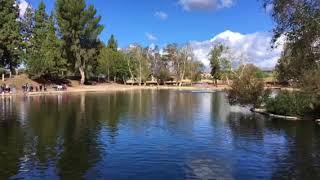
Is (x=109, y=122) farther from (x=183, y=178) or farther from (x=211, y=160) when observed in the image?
(x=183, y=178)

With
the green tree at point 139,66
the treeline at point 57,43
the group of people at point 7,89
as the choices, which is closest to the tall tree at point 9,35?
the treeline at point 57,43

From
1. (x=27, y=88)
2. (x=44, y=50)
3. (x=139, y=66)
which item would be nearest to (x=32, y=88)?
(x=27, y=88)

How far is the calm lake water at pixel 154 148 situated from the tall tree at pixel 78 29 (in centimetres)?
6234

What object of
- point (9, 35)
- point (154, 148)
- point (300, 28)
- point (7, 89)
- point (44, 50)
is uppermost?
point (9, 35)

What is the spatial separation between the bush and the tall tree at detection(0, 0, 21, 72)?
58114 mm

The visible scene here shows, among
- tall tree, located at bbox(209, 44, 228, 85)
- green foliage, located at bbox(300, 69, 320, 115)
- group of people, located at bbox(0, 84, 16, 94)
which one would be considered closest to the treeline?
group of people, located at bbox(0, 84, 16, 94)

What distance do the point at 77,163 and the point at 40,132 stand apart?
10.8 meters

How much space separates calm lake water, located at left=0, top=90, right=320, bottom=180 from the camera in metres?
20.6

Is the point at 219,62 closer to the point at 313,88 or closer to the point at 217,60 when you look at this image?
the point at 217,60

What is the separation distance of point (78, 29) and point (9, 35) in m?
17.5

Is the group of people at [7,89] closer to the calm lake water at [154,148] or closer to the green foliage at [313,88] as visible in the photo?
the calm lake water at [154,148]

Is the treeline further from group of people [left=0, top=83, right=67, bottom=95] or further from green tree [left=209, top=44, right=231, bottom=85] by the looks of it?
green tree [left=209, top=44, right=231, bottom=85]

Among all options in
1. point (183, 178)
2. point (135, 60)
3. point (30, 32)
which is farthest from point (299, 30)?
point (135, 60)

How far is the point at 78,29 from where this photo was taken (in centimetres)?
10450
